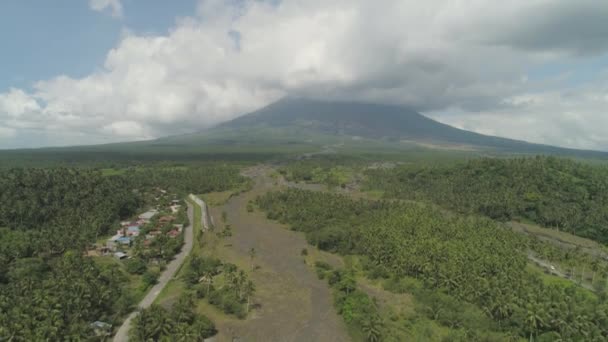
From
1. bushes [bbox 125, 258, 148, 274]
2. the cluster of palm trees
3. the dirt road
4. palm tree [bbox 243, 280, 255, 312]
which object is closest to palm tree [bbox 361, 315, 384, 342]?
the dirt road

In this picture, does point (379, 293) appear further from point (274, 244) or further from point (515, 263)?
point (274, 244)

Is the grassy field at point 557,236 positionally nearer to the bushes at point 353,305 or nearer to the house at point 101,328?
the bushes at point 353,305

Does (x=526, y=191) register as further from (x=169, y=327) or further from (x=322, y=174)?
(x=169, y=327)

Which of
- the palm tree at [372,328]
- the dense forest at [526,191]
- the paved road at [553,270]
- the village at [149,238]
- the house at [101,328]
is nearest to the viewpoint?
the house at [101,328]

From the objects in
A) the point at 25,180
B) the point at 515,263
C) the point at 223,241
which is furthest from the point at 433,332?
the point at 25,180

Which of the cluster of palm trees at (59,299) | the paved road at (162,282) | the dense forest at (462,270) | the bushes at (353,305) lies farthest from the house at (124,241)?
the bushes at (353,305)

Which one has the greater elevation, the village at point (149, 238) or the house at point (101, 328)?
the village at point (149, 238)

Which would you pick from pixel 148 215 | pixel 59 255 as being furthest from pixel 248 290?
pixel 148 215
